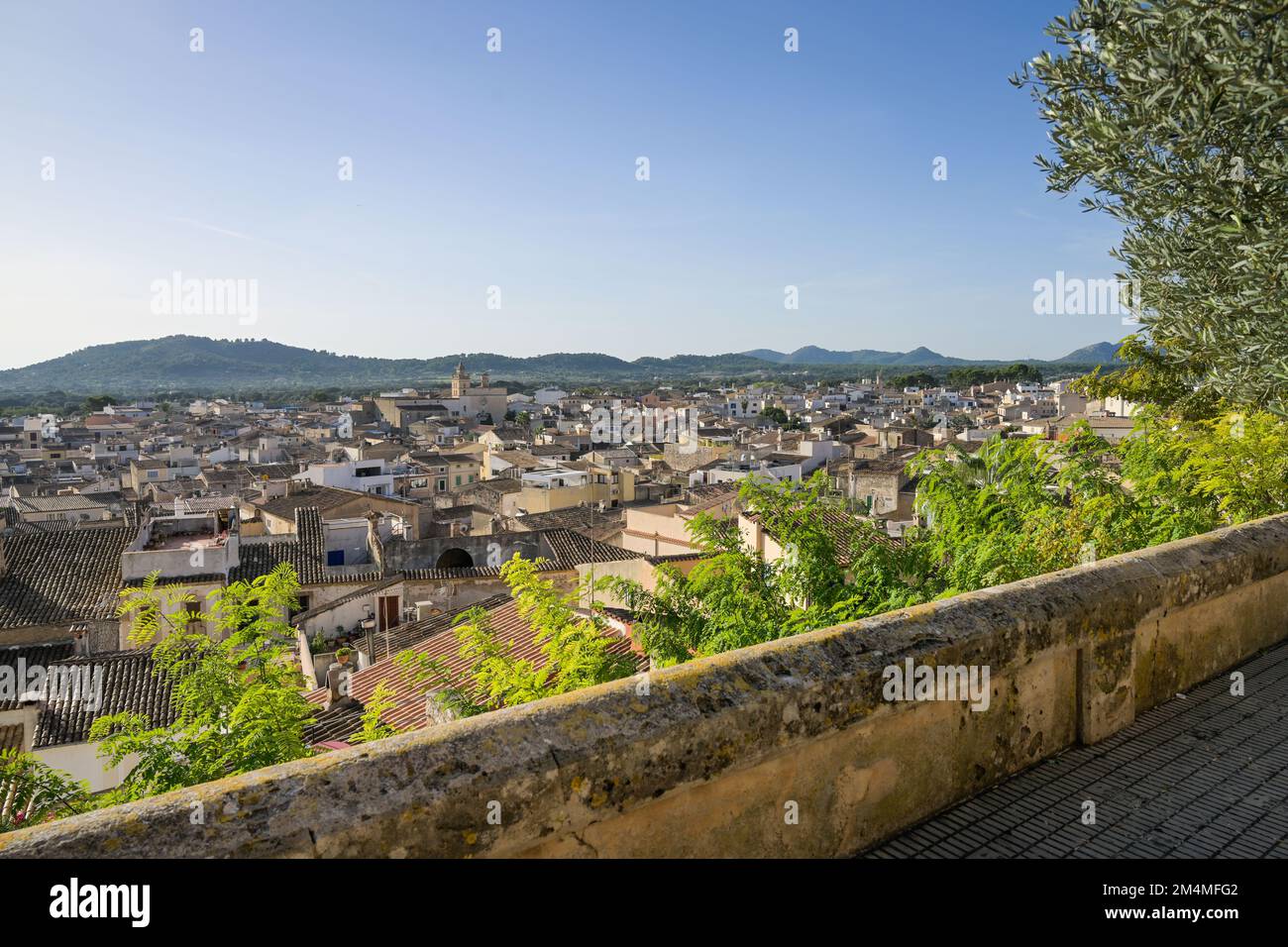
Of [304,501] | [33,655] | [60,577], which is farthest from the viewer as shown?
[304,501]

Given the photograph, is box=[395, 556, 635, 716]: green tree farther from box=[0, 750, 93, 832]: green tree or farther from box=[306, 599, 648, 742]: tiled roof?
box=[0, 750, 93, 832]: green tree

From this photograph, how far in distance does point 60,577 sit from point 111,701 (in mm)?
13461

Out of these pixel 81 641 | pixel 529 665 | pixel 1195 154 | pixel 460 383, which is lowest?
pixel 81 641

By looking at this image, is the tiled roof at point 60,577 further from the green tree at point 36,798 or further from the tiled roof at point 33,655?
the green tree at point 36,798

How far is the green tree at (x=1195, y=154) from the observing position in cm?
455

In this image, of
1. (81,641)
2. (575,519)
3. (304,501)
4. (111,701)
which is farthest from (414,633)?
(304,501)

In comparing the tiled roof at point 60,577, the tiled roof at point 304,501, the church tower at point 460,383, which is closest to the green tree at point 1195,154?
the tiled roof at point 60,577

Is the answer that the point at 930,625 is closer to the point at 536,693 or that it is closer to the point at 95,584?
the point at 536,693

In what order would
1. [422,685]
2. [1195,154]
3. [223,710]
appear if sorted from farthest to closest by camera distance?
1. [422,685]
2. [223,710]
3. [1195,154]

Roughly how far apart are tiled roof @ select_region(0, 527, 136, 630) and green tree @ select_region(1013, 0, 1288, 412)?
24.0m

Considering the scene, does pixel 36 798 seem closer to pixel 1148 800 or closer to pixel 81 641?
pixel 1148 800

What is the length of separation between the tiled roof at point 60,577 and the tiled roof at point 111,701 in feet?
21.3

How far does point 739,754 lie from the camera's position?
2994 mm
